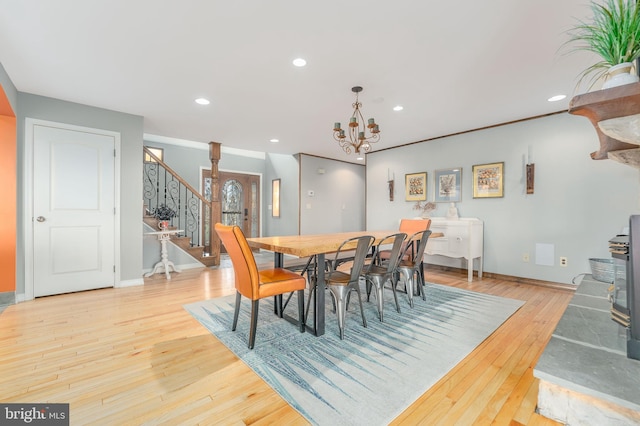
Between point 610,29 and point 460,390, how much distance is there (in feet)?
6.35

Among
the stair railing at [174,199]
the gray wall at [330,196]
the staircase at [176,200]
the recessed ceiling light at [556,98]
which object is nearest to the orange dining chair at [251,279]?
the staircase at [176,200]

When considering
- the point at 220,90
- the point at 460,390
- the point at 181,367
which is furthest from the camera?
the point at 220,90

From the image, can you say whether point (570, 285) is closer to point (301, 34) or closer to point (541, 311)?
point (541, 311)

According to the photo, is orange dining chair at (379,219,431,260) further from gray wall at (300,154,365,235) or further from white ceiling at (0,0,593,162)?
gray wall at (300,154,365,235)

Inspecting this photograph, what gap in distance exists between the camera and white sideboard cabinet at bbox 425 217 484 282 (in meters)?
4.14

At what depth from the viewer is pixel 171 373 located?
69.4 inches

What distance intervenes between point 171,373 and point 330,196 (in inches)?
219

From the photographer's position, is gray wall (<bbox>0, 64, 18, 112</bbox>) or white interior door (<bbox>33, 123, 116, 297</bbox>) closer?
gray wall (<bbox>0, 64, 18, 112</bbox>)

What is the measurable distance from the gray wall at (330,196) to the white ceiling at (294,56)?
104 inches

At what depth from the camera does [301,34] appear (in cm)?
214

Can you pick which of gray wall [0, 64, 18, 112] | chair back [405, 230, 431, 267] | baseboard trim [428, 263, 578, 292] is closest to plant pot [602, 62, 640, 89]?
chair back [405, 230, 431, 267]

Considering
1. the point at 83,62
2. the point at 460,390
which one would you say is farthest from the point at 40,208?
the point at 460,390

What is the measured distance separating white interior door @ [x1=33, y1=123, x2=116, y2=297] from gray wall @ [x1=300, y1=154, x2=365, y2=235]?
3583mm

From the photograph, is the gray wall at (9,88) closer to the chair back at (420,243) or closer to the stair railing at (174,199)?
the stair railing at (174,199)
